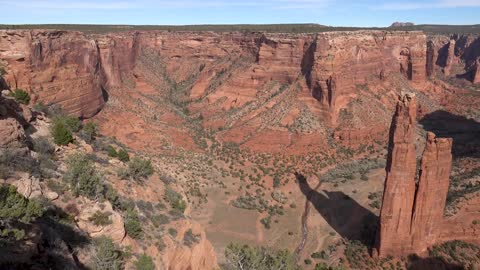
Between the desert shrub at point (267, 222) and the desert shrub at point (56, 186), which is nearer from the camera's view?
the desert shrub at point (56, 186)

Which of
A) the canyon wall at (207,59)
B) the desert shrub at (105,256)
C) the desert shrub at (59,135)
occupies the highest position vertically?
the canyon wall at (207,59)

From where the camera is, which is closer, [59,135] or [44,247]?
[44,247]

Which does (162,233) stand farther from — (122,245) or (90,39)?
(90,39)

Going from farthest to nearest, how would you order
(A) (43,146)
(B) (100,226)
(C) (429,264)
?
(C) (429,264) < (A) (43,146) < (B) (100,226)

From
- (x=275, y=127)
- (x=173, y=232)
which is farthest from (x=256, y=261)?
(x=275, y=127)

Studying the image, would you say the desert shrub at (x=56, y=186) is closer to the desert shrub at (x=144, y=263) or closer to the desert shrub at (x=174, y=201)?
the desert shrub at (x=144, y=263)

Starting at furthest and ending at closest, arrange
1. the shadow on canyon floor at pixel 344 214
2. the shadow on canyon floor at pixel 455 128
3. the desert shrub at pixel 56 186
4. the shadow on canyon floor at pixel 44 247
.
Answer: the shadow on canyon floor at pixel 455 128 → the shadow on canyon floor at pixel 344 214 → the desert shrub at pixel 56 186 → the shadow on canyon floor at pixel 44 247

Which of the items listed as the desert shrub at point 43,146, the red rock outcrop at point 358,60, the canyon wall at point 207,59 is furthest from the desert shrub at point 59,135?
the red rock outcrop at point 358,60

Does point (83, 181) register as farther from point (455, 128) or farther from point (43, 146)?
point (455, 128)

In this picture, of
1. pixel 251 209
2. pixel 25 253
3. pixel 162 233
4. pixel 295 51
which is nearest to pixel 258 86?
pixel 295 51
